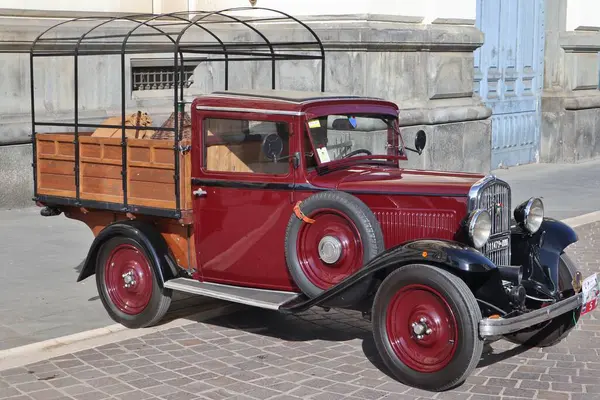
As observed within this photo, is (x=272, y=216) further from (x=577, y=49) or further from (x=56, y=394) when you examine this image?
(x=577, y=49)

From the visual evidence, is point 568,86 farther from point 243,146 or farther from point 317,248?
point 317,248

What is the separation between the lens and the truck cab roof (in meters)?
6.43

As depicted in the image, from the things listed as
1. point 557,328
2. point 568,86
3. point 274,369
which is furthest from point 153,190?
point 568,86

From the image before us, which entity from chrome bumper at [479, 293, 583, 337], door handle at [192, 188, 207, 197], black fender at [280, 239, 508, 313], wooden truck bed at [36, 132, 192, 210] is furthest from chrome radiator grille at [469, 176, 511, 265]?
wooden truck bed at [36, 132, 192, 210]

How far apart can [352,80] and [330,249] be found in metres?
7.14

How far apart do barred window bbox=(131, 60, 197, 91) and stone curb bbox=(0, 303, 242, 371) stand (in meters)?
6.30

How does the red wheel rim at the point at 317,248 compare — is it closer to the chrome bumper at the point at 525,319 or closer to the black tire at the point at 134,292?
the chrome bumper at the point at 525,319

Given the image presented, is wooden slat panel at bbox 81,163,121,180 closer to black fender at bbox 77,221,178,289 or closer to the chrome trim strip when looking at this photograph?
black fender at bbox 77,221,178,289

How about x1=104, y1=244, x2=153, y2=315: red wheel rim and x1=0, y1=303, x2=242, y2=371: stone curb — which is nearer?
x1=0, y1=303, x2=242, y2=371: stone curb

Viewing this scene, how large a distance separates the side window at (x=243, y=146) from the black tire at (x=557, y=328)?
73.1 inches

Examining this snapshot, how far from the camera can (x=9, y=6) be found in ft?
38.0

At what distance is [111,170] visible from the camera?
7148 mm

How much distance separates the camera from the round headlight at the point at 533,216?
6.36 metres

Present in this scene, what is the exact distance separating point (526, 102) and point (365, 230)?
11.8 metres
